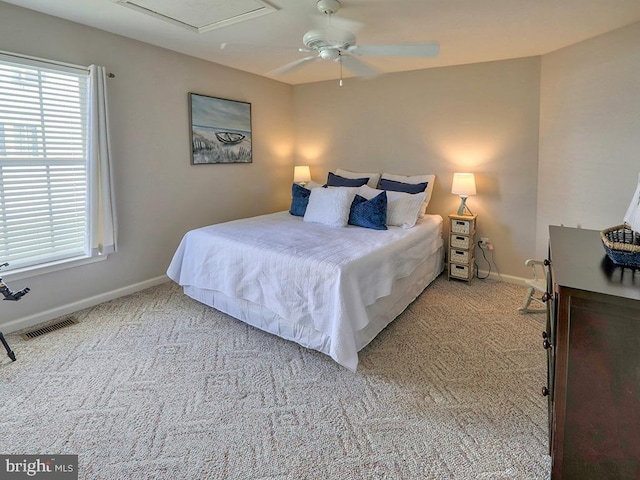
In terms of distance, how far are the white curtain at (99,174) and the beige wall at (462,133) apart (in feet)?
9.06

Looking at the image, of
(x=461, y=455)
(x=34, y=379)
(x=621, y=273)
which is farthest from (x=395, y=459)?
(x=34, y=379)

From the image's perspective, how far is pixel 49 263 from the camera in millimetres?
2990

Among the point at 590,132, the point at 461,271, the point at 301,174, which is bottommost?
the point at 461,271

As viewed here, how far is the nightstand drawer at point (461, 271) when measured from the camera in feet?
12.8

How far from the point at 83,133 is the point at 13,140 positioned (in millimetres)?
494

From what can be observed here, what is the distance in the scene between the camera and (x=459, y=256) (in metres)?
3.95

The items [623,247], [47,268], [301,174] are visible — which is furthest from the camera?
[301,174]

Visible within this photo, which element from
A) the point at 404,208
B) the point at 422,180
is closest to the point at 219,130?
the point at 404,208

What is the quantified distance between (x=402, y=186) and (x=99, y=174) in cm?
300

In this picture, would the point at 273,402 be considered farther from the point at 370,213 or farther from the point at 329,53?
the point at 329,53

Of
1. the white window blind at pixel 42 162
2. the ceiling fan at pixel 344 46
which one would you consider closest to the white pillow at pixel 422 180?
the ceiling fan at pixel 344 46

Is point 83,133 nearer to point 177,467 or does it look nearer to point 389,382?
point 177,467

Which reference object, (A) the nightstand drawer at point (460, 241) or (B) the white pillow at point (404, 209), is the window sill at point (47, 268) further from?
(A) the nightstand drawer at point (460, 241)

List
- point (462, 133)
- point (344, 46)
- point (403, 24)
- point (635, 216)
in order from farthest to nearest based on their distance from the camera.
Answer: point (462, 133) → point (403, 24) → point (344, 46) → point (635, 216)
